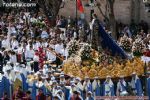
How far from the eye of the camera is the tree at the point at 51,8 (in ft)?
145

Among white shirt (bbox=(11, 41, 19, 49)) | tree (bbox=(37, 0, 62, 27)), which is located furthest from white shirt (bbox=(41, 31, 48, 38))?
tree (bbox=(37, 0, 62, 27))

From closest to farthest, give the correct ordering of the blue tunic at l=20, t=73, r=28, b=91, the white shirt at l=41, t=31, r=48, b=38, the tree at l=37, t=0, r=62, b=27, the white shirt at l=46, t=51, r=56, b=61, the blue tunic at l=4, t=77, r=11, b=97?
the blue tunic at l=4, t=77, r=11, b=97 → the blue tunic at l=20, t=73, r=28, b=91 → the white shirt at l=46, t=51, r=56, b=61 → the white shirt at l=41, t=31, r=48, b=38 → the tree at l=37, t=0, r=62, b=27

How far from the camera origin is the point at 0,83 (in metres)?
23.9

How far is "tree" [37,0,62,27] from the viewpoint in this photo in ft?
145

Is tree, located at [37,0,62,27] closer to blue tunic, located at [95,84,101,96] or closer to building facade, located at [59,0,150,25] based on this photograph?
building facade, located at [59,0,150,25]

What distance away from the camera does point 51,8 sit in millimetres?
45531

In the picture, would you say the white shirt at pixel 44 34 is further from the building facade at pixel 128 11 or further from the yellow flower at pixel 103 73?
the yellow flower at pixel 103 73

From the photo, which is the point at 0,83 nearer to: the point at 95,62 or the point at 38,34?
the point at 95,62

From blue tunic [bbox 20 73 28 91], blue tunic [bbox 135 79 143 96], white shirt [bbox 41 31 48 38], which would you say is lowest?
blue tunic [bbox 135 79 143 96]

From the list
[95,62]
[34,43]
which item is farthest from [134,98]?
[34,43]

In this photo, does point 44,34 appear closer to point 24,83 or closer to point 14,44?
point 14,44

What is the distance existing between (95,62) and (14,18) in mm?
17857

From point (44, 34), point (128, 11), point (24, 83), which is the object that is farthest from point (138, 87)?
point (128, 11)

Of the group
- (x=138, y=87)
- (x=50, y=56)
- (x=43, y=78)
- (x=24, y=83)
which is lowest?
(x=138, y=87)
